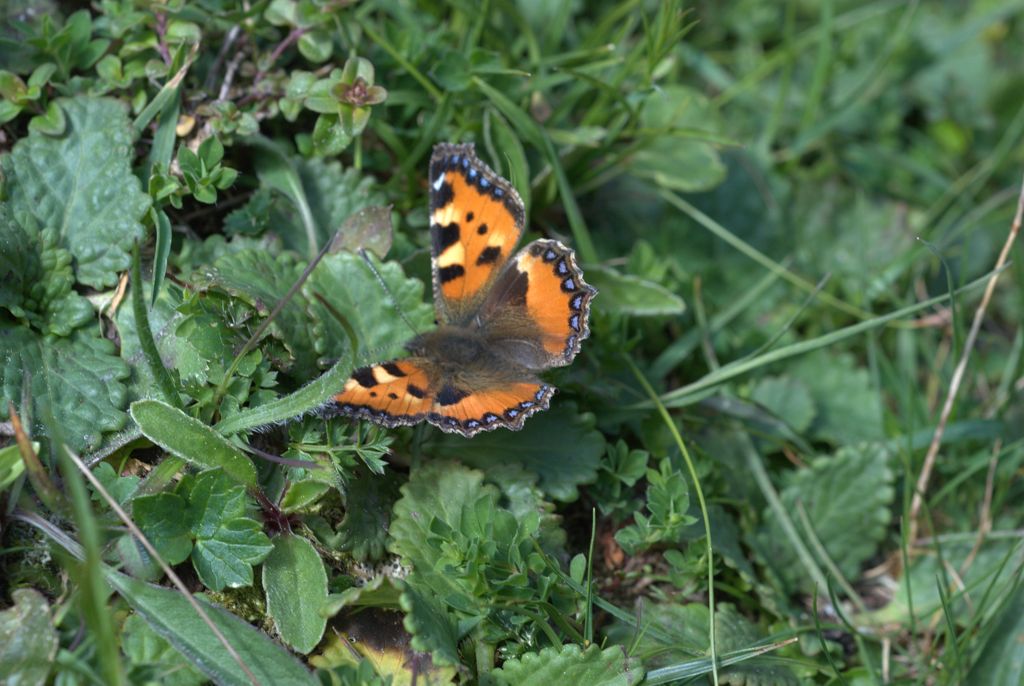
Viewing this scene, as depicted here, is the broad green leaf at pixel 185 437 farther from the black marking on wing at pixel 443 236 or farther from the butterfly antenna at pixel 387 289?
the black marking on wing at pixel 443 236

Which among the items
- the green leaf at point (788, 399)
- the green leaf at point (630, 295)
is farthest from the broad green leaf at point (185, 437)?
the green leaf at point (788, 399)

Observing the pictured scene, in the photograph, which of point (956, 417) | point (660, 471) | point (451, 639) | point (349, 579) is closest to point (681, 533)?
point (660, 471)

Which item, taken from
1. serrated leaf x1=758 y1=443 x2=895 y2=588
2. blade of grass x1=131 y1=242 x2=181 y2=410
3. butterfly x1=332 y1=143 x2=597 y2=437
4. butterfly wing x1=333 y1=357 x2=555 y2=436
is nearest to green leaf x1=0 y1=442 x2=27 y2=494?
blade of grass x1=131 y1=242 x2=181 y2=410

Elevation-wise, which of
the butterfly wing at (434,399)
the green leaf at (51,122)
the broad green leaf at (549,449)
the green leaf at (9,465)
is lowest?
the broad green leaf at (549,449)

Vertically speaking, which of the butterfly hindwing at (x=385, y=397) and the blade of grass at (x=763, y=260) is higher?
the butterfly hindwing at (x=385, y=397)

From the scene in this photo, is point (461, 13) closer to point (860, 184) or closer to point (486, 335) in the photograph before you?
point (486, 335)
